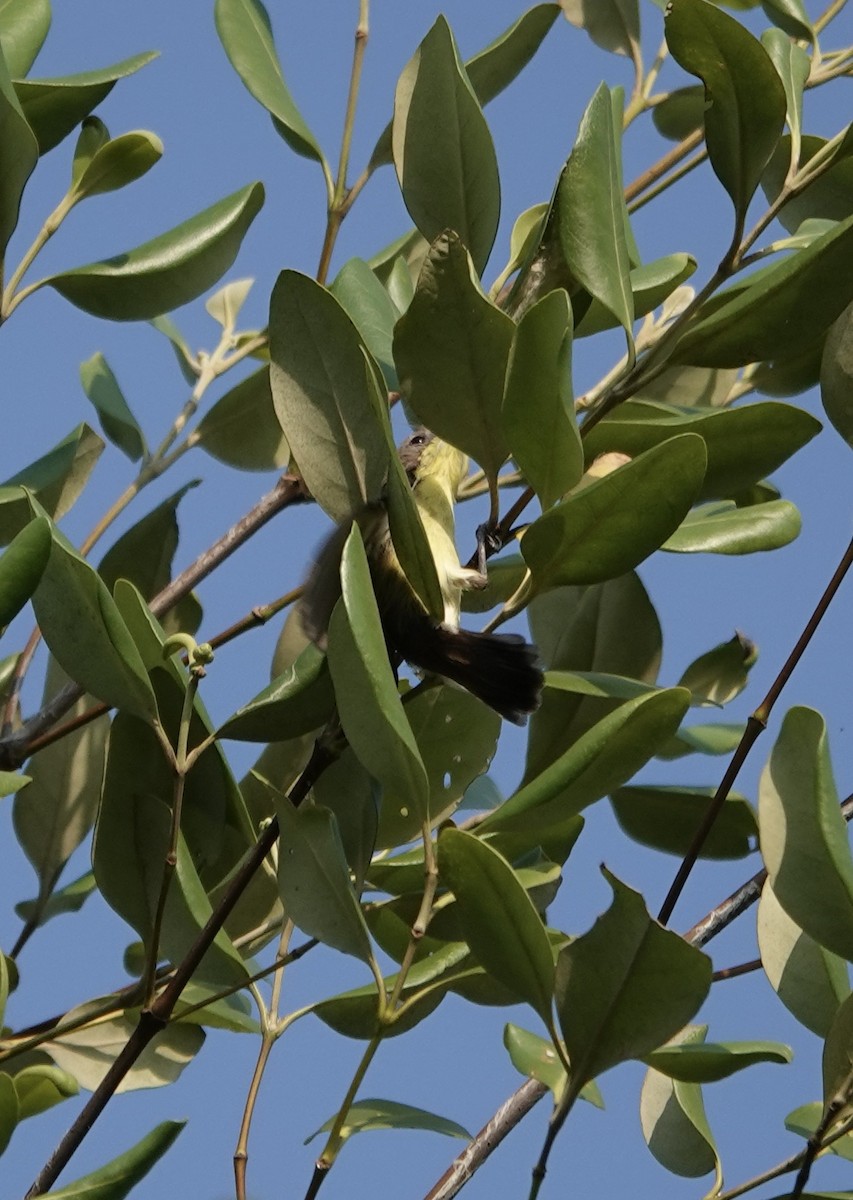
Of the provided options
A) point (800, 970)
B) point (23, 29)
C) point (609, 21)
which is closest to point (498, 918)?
point (800, 970)

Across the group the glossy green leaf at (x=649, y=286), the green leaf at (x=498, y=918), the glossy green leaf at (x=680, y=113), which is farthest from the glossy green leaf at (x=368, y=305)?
the glossy green leaf at (x=680, y=113)

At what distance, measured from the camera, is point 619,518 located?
1037 millimetres

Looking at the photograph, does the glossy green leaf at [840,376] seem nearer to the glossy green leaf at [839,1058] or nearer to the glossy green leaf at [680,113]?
the glossy green leaf at [839,1058]

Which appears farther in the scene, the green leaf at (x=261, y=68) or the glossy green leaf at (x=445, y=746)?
the green leaf at (x=261, y=68)

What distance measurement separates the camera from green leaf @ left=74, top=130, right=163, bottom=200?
1534mm

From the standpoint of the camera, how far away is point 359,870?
1195mm

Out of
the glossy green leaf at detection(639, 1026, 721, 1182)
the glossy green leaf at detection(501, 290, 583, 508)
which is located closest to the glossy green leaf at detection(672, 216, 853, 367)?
the glossy green leaf at detection(501, 290, 583, 508)

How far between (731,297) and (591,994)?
22.0 inches

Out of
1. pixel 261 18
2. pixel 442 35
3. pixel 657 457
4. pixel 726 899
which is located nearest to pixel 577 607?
pixel 726 899

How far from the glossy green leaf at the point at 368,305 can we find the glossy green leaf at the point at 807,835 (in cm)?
50

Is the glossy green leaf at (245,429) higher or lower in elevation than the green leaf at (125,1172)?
higher

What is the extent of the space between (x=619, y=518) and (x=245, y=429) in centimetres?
79

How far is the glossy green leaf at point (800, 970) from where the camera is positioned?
117 centimetres

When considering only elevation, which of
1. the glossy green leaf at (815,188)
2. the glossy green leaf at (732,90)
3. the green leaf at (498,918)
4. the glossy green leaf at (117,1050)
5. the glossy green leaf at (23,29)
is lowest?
the glossy green leaf at (117,1050)
